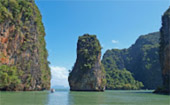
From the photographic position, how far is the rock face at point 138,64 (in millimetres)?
100812

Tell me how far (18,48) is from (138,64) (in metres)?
97.8

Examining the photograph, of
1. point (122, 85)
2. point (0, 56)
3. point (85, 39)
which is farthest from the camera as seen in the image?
point (122, 85)

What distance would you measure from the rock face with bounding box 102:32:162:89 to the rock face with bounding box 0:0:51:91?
60629mm

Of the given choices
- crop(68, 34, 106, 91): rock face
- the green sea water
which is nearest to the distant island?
crop(68, 34, 106, 91): rock face

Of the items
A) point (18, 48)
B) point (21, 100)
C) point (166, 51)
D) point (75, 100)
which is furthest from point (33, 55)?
point (166, 51)

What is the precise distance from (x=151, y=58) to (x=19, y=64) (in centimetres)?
8833

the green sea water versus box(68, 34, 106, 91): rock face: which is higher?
box(68, 34, 106, 91): rock face

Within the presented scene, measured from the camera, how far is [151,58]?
110m

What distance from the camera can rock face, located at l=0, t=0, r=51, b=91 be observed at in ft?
111

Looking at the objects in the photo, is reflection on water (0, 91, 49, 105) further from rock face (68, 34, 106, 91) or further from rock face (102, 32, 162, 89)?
rock face (102, 32, 162, 89)

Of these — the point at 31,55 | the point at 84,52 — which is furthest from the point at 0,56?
the point at 84,52

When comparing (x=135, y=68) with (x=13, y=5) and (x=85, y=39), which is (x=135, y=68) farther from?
(x=13, y=5)

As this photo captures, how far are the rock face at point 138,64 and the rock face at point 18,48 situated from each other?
60629 mm

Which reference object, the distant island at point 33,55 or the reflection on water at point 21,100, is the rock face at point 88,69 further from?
the reflection on water at point 21,100
